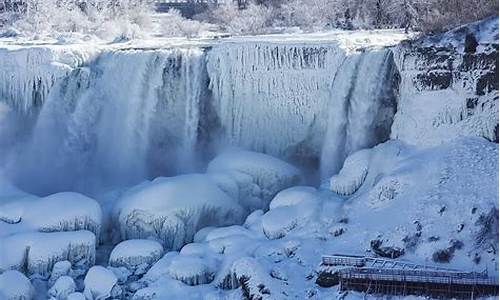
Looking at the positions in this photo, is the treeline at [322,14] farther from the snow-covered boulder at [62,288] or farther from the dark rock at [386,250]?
the snow-covered boulder at [62,288]

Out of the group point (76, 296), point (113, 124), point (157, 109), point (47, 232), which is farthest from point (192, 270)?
point (113, 124)

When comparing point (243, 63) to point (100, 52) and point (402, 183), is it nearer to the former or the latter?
point (100, 52)

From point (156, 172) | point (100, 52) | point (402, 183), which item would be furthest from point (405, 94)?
point (100, 52)

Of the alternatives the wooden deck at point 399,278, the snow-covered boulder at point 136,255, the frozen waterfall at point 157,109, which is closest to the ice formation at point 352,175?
the frozen waterfall at point 157,109

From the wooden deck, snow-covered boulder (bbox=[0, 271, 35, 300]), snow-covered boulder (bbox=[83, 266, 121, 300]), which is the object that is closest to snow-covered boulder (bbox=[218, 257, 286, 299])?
the wooden deck

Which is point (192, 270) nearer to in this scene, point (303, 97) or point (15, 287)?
point (15, 287)
